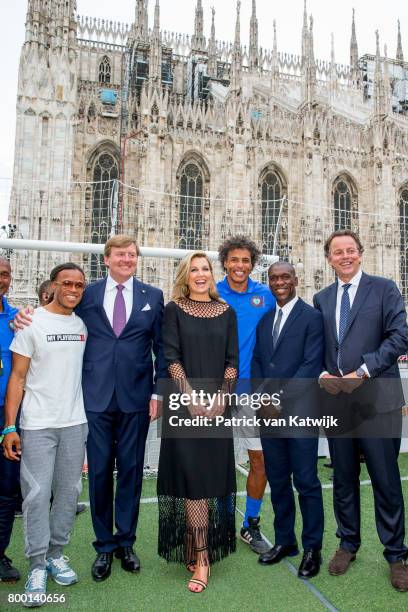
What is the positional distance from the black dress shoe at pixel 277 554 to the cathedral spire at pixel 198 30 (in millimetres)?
27800

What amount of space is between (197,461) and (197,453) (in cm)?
5

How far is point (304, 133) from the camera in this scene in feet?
69.3

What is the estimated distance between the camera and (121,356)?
9.66ft

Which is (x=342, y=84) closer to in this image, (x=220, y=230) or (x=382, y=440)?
(x=220, y=230)

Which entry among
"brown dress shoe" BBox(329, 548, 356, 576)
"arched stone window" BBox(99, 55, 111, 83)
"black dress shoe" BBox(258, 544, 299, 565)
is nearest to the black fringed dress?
"black dress shoe" BBox(258, 544, 299, 565)

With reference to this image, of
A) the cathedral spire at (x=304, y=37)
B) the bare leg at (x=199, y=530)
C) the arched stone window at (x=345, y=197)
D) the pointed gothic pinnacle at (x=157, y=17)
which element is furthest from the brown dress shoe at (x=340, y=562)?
the cathedral spire at (x=304, y=37)

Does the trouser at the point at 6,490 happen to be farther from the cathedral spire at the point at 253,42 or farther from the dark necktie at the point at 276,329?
the cathedral spire at the point at 253,42

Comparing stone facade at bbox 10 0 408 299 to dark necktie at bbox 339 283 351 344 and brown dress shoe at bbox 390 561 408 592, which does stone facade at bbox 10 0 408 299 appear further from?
brown dress shoe at bbox 390 561 408 592

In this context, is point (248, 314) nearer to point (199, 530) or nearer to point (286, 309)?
point (286, 309)

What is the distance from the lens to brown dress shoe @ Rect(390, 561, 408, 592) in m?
2.66

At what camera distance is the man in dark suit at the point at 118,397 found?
2.91 meters

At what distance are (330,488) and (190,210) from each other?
16.7 m

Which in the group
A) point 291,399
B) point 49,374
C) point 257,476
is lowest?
point 257,476

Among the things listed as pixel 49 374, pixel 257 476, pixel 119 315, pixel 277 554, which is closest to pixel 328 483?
pixel 257 476
